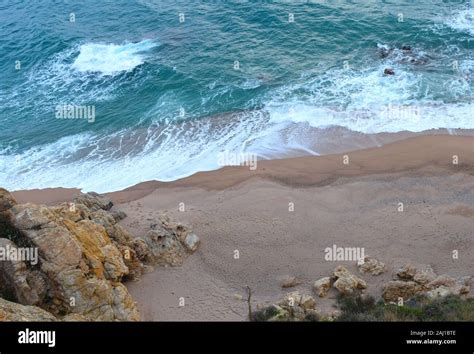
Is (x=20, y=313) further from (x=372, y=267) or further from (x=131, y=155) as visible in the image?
(x=131, y=155)

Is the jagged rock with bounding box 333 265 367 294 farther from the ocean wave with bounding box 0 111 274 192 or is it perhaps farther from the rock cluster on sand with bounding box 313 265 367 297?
the ocean wave with bounding box 0 111 274 192

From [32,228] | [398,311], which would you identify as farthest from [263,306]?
[32,228]

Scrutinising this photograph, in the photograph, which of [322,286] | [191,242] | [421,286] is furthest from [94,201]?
[421,286]

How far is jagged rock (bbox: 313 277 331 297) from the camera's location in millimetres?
15805

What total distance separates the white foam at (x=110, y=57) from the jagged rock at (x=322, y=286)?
22.9m

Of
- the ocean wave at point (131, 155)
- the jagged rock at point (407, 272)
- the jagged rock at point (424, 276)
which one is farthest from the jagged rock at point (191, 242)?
the jagged rock at point (424, 276)

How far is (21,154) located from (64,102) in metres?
5.47

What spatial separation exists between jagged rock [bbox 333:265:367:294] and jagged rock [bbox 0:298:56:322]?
8.29m

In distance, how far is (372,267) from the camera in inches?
655

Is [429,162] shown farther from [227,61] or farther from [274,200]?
[227,61]

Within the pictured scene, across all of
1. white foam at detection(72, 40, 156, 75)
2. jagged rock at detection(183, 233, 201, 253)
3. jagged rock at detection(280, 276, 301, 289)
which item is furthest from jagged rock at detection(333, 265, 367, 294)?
white foam at detection(72, 40, 156, 75)

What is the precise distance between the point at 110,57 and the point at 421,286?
27814 millimetres

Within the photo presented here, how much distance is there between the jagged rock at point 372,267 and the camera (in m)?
16.5
